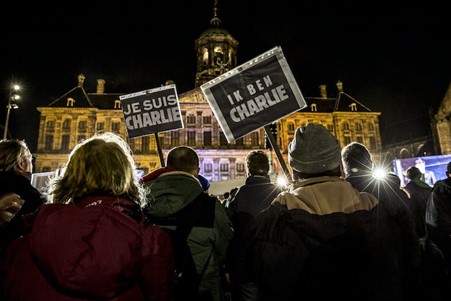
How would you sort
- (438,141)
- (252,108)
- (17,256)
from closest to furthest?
(17,256), (252,108), (438,141)

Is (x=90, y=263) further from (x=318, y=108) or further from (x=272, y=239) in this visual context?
(x=318, y=108)

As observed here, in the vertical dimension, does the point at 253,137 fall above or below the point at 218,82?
above

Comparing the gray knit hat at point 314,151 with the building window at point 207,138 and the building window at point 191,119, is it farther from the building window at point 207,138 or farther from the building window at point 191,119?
the building window at point 191,119

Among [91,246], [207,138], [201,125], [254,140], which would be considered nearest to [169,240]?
[91,246]

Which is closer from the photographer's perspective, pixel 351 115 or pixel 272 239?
pixel 272 239

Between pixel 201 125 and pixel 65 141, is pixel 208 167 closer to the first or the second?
pixel 201 125

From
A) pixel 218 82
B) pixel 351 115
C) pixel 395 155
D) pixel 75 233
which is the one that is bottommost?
pixel 75 233

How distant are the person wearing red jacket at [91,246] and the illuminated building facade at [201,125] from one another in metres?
35.0

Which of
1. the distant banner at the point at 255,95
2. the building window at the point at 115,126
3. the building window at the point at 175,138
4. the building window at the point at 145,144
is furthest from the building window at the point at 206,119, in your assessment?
the distant banner at the point at 255,95

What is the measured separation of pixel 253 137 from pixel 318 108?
37.5 ft

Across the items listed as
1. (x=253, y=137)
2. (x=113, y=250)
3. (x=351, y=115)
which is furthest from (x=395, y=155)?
(x=113, y=250)

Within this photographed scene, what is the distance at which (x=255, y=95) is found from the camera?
4.20 meters

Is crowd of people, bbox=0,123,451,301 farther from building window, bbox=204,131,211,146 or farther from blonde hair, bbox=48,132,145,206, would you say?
building window, bbox=204,131,211,146

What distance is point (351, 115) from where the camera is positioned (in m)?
42.4
